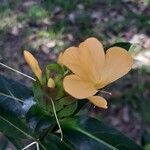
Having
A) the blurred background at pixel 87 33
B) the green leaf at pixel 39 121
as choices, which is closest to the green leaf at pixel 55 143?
the green leaf at pixel 39 121

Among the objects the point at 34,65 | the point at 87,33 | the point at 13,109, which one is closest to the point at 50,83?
the point at 34,65

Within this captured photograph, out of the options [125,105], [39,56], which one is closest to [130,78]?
[125,105]

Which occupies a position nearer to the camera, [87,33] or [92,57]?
[92,57]

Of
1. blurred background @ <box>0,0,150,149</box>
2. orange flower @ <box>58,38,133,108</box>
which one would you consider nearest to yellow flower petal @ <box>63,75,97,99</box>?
orange flower @ <box>58,38,133,108</box>

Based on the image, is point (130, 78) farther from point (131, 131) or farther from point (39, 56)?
point (39, 56)

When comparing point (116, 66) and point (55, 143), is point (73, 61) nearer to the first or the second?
point (116, 66)

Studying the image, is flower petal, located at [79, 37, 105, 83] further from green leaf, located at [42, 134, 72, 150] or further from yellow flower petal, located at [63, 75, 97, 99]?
green leaf, located at [42, 134, 72, 150]
